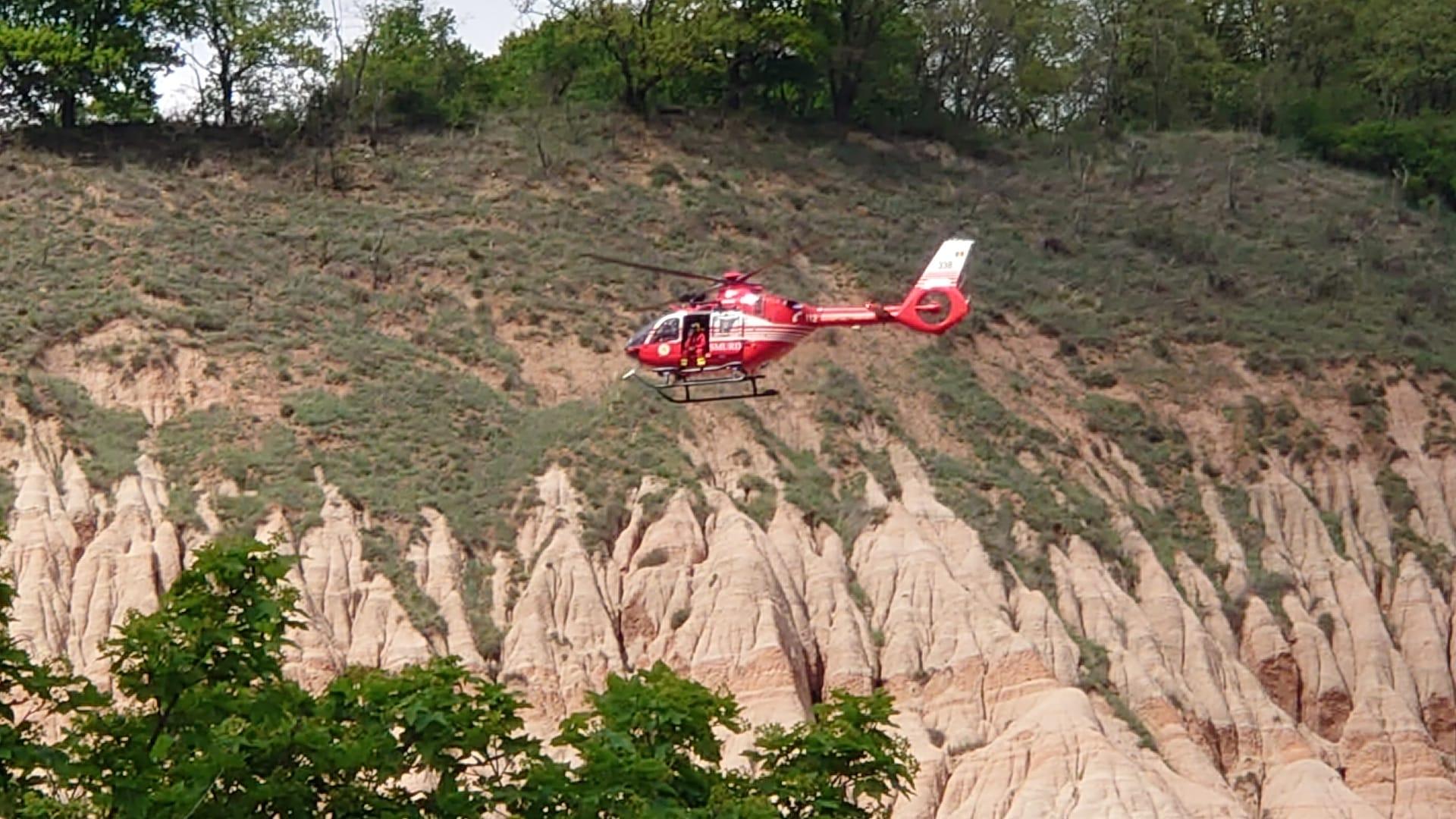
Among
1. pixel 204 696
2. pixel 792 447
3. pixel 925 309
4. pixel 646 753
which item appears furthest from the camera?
pixel 792 447

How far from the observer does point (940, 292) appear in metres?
67.8

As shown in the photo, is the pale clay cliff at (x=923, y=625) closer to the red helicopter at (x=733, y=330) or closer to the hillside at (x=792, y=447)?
the hillside at (x=792, y=447)

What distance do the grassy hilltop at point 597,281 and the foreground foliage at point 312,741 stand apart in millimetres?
27490

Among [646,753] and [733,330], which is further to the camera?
[733,330]

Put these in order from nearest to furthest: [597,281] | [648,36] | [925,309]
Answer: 1. [925,309]
2. [597,281]
3. [648,36]

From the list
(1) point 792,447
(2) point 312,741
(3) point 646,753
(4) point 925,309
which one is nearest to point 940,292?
(4) point 925,309

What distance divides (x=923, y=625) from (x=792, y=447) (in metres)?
8.83

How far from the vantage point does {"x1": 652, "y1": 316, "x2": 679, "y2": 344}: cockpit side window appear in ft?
214

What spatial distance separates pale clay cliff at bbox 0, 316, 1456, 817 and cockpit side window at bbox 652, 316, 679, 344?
29.9ft

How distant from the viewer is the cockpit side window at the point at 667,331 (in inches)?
2574

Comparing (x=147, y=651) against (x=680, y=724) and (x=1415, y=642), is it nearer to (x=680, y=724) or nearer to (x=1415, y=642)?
(x=680, y=724)

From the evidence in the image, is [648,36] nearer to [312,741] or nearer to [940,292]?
[940,292]

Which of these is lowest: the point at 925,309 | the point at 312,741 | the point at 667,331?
the point at 312,741

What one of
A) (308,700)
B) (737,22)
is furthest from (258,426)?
(308,700)
